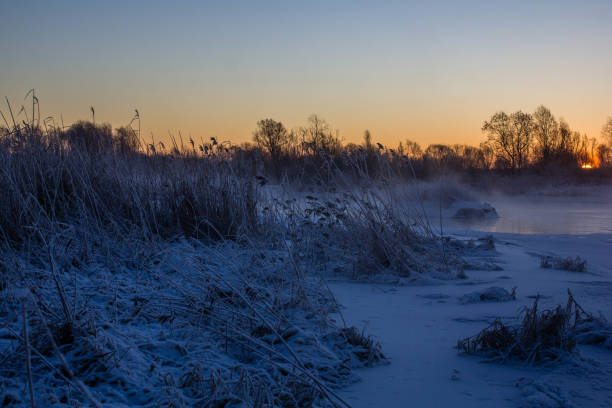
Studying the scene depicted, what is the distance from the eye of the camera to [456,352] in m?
2.17

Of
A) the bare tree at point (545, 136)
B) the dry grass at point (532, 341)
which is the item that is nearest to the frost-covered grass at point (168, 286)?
the dry grass at point (532, 341)

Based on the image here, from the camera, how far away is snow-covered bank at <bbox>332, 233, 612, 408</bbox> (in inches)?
66.4

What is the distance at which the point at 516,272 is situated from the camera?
4.21 meters

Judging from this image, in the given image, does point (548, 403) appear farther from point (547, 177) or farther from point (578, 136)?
point (578, 136)

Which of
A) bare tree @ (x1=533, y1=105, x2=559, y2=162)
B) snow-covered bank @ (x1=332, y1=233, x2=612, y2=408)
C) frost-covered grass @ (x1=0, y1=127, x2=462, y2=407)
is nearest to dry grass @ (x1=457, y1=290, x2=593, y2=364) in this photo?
snow-covered bank @ (x1=332, y1=233, x2=612, y2=408)

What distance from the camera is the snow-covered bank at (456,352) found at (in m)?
1.69

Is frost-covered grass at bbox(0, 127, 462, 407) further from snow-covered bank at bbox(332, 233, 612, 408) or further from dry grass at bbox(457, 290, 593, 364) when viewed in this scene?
dry grass at bbox(457, 290, 593, 364)

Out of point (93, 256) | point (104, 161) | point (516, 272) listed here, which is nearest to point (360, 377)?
point (93, 256)

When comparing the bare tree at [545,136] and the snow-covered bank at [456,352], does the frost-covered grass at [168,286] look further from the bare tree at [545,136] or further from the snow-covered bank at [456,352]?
the bare tree at [545,136]

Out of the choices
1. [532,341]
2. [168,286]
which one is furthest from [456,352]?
[168,286]

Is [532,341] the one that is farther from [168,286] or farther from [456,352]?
[168,286]

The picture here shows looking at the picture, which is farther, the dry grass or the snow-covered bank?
the dry grass

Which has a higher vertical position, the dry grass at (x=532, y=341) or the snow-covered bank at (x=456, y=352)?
the dry grass at (x=532, y=341)

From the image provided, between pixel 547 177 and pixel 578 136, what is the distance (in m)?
14.9
